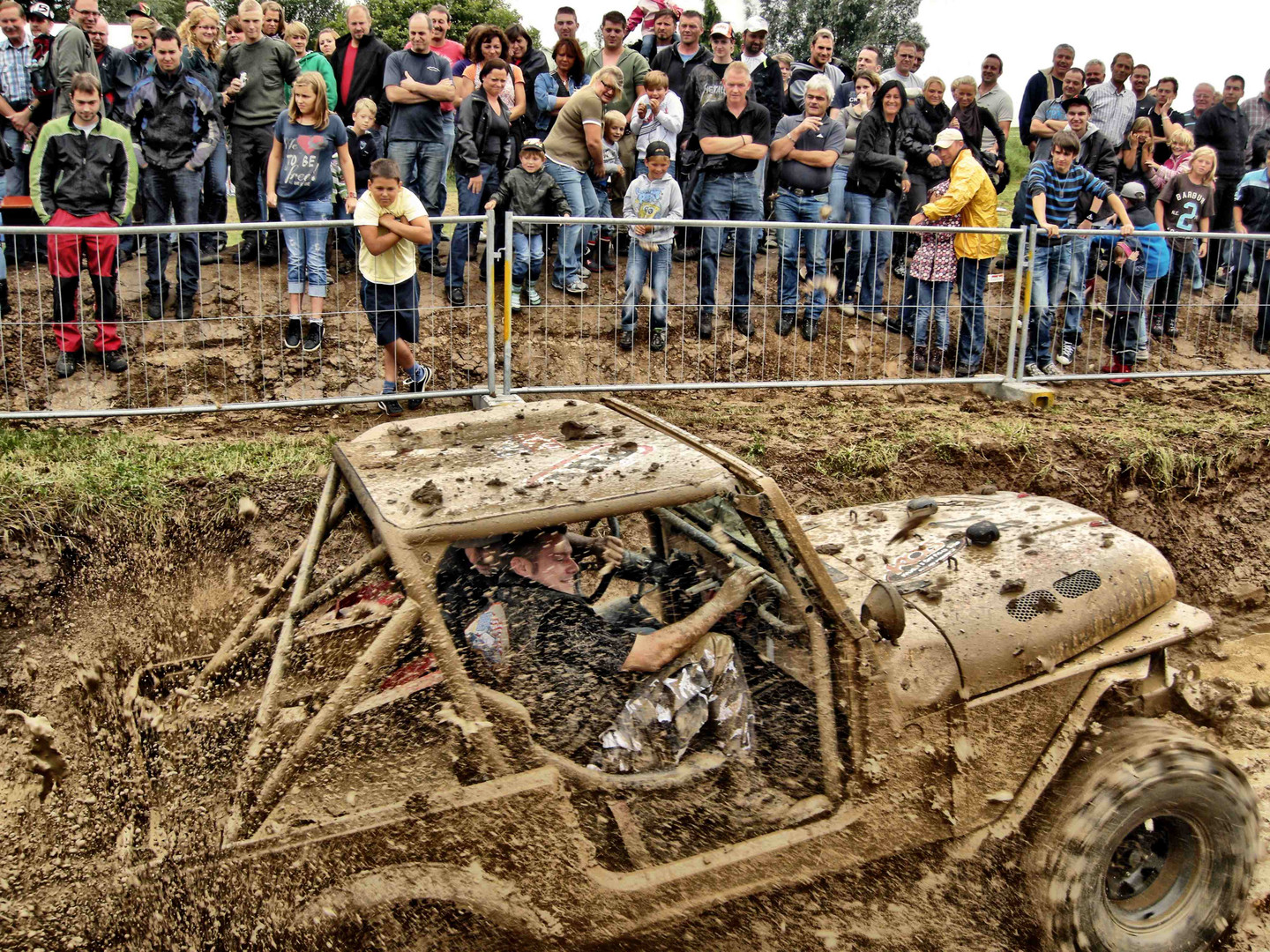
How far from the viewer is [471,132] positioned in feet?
28.3

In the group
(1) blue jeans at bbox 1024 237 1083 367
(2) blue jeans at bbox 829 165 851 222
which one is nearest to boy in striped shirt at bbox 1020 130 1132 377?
(1) blue jeans at bbox 1024 237 1083 367

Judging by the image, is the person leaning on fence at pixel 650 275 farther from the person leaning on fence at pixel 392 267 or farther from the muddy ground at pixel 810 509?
the person leaning on fence at pixel 392 267

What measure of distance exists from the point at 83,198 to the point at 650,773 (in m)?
6.11

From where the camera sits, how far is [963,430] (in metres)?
7.33

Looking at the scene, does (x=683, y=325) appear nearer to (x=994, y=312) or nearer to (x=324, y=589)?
(x=994, y=312)

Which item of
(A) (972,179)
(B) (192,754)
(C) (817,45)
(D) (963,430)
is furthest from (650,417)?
(C) (817,45)

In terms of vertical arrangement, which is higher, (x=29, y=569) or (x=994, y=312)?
(x=994, y=312)

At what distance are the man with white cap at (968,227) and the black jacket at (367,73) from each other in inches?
178

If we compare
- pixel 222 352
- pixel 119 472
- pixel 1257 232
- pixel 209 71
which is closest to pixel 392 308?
pixel 222 352

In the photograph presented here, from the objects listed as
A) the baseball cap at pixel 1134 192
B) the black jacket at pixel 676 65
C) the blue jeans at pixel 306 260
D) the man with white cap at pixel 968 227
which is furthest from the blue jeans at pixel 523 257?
the baseball cap at pixel 1134 192

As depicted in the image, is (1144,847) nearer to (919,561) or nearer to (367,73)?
(919,561)

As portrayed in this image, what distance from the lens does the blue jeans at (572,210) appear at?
766cm

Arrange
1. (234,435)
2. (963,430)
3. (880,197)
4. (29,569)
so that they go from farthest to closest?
(880,197) < (963,430) < (234,435) < (29,569)

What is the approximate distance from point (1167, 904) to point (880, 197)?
21.7ft
